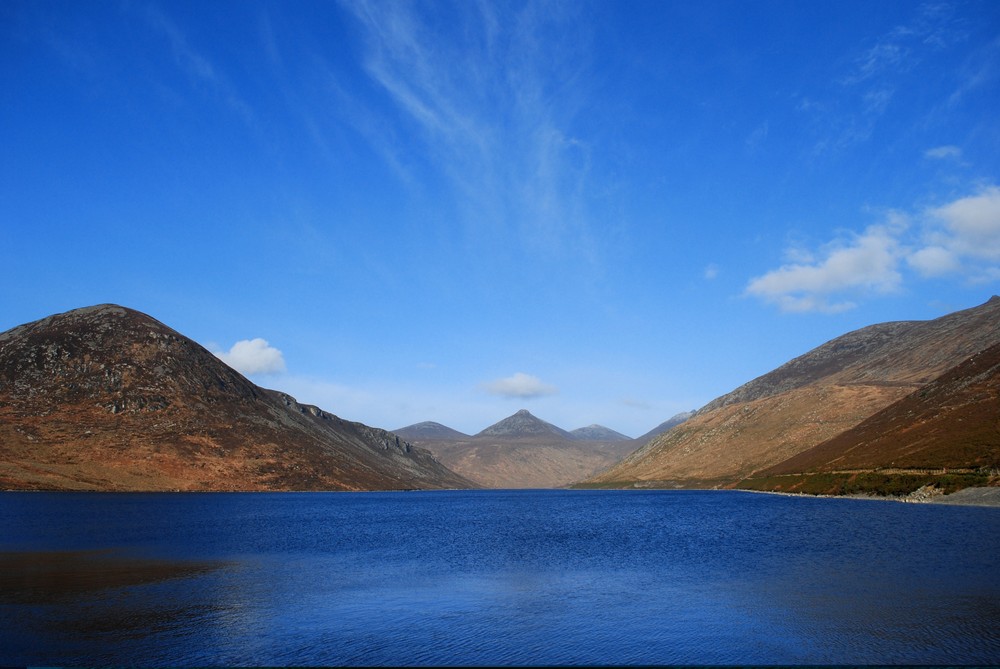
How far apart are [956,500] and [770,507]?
1022 inches

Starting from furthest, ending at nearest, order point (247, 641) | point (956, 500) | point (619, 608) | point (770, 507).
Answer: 1. point (770, 507)
2. point (956, 500)
3. point (619, 608)
4. point (247, 641)

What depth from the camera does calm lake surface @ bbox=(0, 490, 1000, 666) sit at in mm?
25516

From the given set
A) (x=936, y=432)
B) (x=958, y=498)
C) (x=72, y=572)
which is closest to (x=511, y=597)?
(x=72, y=572)

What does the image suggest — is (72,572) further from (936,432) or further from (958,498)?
(936,432)

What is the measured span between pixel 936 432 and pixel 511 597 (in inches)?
4609

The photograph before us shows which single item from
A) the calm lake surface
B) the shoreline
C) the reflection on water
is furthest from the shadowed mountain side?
the reflection on water

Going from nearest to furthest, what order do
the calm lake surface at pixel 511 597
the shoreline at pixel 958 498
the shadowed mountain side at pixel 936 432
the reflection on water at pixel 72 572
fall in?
1. the calm lake surface at pixel 511 597
2. the reflection on water at pixel 72 572
3. the shoreline at pixel 958 498
4. the shadowed mountain side at pixel 936 432

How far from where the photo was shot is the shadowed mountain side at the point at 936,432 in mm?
106812

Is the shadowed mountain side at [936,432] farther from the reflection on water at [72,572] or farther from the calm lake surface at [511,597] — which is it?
the reflection on water at [72,572]

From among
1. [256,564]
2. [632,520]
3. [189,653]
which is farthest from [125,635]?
[632,520]

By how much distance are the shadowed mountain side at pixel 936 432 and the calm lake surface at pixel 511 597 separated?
40.3 m

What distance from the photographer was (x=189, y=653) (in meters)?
25.8

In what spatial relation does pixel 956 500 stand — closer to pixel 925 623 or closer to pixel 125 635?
pixel 925 623

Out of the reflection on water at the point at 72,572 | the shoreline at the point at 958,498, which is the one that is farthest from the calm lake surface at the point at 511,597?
the shoreline at the point at 958,498
